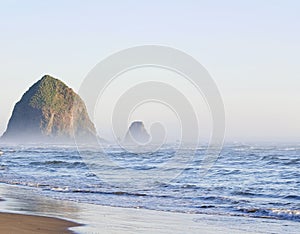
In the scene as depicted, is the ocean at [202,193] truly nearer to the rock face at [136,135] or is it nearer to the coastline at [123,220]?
the coastline at [123,220]

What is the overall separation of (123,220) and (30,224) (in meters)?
2.04

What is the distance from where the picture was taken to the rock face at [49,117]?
400 feet

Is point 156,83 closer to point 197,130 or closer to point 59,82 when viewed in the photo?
point 197,130

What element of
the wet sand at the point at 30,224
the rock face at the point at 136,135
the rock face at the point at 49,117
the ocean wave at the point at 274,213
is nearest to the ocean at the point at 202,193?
the ocean wave at the point at 274,213

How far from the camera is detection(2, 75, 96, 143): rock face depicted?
122m


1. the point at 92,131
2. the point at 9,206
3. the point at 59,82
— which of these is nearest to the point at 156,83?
the point at 9,206

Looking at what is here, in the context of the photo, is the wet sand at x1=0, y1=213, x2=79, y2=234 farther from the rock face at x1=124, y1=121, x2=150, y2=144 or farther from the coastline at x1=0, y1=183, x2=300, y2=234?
the rock face at x1=124, y1=121, x2=150, y2=144

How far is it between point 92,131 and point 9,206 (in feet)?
370

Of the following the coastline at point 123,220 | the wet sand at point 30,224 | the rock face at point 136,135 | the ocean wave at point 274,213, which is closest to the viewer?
the wet sand at point 30,224

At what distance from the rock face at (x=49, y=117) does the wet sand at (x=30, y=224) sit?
359 ft

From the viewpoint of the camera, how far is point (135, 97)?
22484 millimetres

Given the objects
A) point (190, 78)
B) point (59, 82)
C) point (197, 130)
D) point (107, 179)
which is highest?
point (59, 82)

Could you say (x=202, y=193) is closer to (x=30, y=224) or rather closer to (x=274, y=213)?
(x=274, y=213)

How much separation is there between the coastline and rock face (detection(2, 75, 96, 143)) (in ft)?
352
